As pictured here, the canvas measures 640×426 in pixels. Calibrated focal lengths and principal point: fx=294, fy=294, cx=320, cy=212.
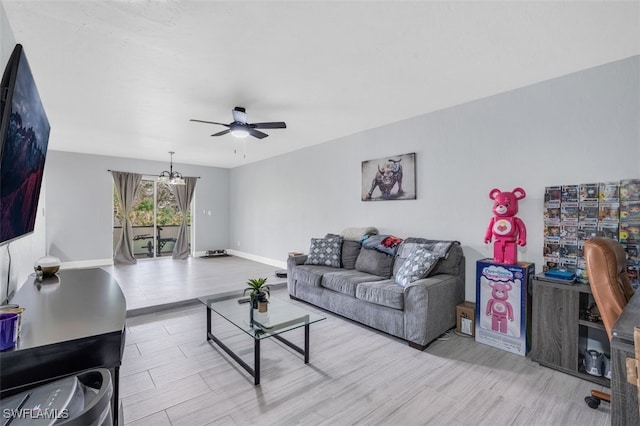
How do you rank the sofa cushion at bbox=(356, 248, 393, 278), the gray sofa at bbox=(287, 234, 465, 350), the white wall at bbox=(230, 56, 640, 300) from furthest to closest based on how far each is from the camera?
the sofa cushion at bbox=(356, 248, 393, 278) → the gray sofa at bbox=(287, 234, 465, 350) → the white wall at bbox=(230, 56, 640, 300)

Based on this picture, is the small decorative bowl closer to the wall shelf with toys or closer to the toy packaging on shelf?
the toy packaging on shelf

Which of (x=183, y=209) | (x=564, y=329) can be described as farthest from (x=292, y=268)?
(x=183, y=209)

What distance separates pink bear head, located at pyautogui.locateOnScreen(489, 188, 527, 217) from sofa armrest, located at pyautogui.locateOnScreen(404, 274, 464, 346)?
2.77 ft

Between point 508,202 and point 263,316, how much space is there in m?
2.59

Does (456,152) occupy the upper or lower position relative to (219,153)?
lower

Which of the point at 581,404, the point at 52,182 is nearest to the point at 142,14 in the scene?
the point at 581,404

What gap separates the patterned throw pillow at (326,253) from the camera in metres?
4.18

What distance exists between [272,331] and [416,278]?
1536mm

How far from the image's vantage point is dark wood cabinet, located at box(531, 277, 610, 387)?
2285 mm

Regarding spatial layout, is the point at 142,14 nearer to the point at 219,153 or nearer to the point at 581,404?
the point at 581,404

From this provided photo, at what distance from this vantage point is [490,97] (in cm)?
320

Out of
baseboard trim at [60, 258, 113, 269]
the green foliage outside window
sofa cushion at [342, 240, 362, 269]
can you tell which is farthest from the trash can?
the green foliage outside window

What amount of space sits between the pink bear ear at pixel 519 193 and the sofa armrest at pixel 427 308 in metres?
1.07

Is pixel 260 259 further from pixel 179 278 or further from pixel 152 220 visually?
pixel 152 220
